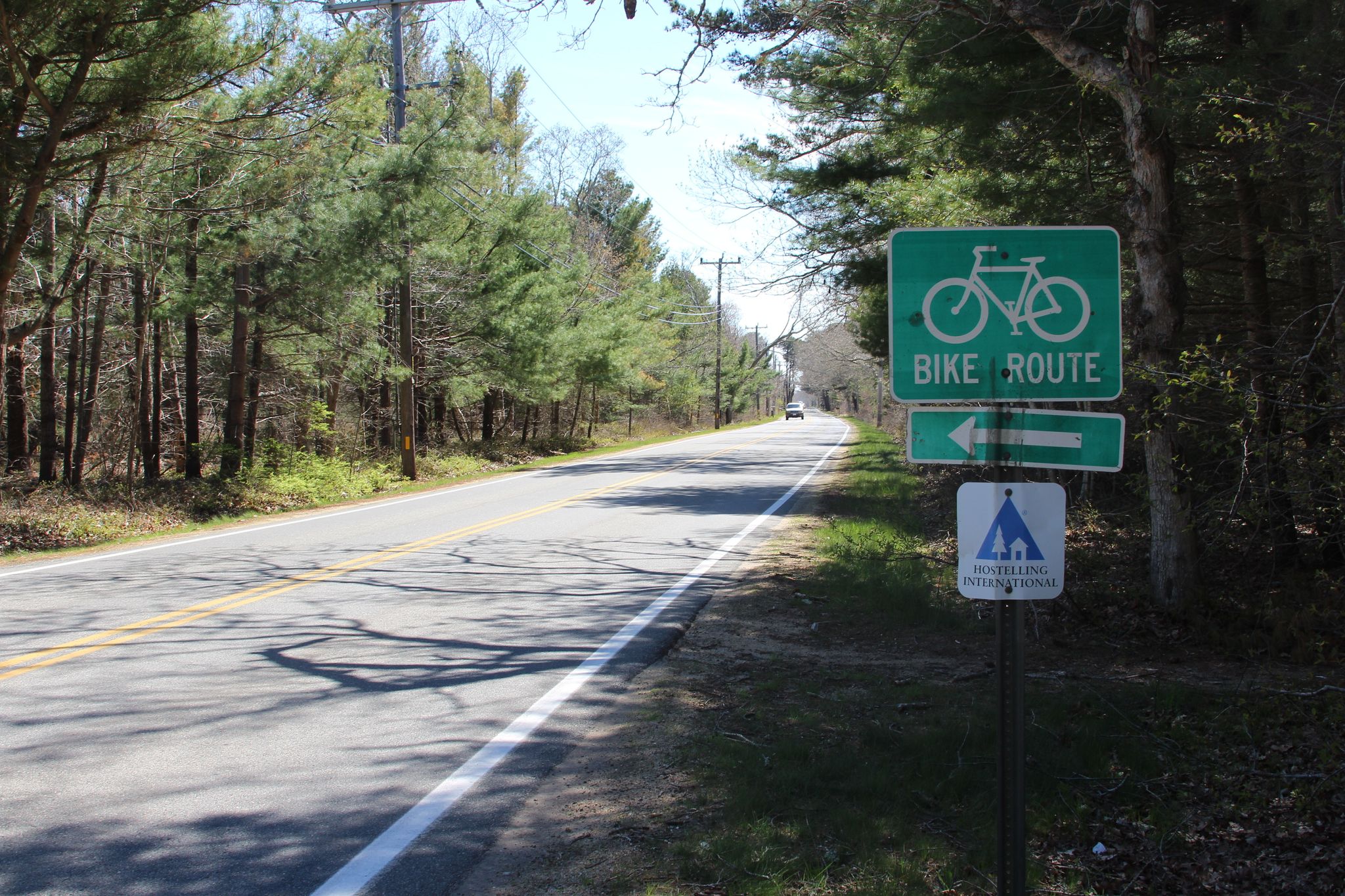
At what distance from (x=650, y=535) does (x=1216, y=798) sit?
30.0 ft

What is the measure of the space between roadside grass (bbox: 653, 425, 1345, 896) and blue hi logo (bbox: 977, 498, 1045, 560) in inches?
58.8

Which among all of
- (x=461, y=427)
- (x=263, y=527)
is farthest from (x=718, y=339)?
(x=263, y=527)

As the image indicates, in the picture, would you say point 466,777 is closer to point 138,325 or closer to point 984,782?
point 984,782

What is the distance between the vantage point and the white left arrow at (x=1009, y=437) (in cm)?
274

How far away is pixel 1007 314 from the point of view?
9.37 feet

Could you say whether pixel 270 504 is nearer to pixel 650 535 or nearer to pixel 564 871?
pixel 650 535

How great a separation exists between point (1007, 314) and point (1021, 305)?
0.17 ft

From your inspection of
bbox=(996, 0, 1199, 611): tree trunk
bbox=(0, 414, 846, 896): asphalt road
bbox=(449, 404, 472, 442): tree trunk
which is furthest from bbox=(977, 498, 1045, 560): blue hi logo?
bbox=(449, 404, 472, 442): tree trunk

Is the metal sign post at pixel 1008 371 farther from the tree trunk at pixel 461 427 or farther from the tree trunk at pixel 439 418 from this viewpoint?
the tree trunk at pixel 461 427

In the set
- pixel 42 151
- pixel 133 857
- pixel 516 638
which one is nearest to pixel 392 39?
pixel 42 151

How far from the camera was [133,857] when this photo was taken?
375 cm

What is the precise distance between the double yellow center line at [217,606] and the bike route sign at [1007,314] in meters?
6.35

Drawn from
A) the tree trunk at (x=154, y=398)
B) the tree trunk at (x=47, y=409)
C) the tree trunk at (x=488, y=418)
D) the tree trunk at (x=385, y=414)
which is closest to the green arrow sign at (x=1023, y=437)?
the tree trunk at (x=47, y=409)

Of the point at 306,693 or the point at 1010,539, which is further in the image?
the point at 306,693
